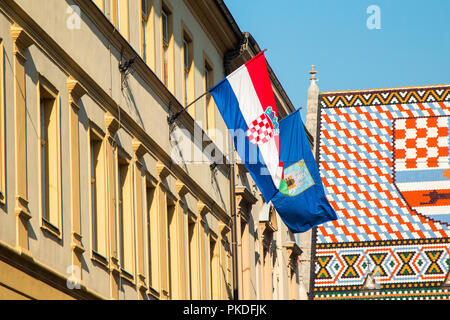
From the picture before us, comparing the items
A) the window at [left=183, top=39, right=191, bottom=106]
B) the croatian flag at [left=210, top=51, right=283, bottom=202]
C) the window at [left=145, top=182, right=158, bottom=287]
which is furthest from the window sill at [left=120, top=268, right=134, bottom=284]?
the window at [left=183, top=39, right=191, bottom=106]

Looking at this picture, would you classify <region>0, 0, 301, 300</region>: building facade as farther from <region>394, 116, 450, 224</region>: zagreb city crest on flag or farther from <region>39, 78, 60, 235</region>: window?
<region>394, 116, 450, 224</region>: zagreb city crest on flag

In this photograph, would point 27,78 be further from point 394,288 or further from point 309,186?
point 394,288

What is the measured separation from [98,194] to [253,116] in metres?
2.96

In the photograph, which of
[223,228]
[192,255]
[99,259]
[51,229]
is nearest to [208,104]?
[223,228]

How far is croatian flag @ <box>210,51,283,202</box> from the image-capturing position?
1692 centimetres

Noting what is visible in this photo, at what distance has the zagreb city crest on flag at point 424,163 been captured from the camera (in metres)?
43.1

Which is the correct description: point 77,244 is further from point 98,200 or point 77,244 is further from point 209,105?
point 209,105

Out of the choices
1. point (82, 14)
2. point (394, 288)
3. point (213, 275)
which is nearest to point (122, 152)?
point (82, 14)

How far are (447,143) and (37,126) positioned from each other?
3234 cm

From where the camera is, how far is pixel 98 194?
14.9 m

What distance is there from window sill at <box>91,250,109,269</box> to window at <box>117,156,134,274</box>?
101cm

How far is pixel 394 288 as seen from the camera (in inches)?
1603

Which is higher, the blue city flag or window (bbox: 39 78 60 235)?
the blue city flag
